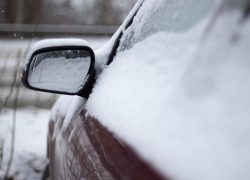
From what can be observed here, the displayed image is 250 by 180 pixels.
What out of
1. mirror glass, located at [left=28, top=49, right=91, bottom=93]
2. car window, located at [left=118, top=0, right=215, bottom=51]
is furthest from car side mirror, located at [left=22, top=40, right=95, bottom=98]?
car window, located at [left=118, top=0, right=215, bottom=51]

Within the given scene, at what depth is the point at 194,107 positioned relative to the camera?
2.25ft

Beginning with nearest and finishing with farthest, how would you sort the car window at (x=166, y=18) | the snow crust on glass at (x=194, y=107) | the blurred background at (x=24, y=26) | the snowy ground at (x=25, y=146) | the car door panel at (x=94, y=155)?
1. the snow crust on glass at (x=194, y=107)
2. the car door panel at (x=94, y=155)
3. the car window at (x=166, y=18)
4. the snowy ground at (x=25, y=146)
5. the blurred background at (x=24, y=26)

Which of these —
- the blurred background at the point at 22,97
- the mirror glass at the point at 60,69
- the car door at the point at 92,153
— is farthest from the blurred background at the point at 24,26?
the car door at the point at 92,153

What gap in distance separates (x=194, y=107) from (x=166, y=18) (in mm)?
493

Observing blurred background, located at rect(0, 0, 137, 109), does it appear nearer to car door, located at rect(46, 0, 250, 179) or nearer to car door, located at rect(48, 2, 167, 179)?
car door, located at rect(48, 2, 167, 179)

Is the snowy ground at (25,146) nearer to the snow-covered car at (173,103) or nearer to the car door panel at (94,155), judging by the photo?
the car door panel at (94,155)

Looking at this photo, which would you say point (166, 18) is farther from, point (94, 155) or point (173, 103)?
point (94, 155)

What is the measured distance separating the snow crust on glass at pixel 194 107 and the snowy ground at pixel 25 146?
7.58ft

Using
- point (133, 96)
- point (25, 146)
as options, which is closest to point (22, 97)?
point (25, 146)

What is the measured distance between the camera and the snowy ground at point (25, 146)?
2890 mm

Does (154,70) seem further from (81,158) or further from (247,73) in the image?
(81,158)

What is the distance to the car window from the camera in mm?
875

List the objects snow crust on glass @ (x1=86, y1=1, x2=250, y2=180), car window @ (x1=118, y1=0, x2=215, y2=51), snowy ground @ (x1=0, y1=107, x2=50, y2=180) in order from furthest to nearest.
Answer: snowy ground @ (x1=0, y1=107, x2=50, y2=180)
car window @ (x1=118, y1=0, x2=215, y2=51)
snow crust on glass @ (x1=86, y1=1, x2=250, y2=180)

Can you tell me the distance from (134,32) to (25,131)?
3.18m
